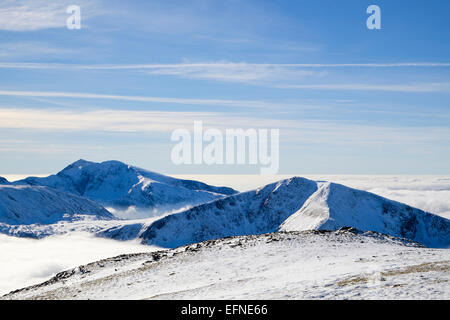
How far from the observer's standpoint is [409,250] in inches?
1444

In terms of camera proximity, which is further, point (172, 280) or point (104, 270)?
point (104, 270)

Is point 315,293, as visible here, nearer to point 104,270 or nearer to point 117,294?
point 117,294

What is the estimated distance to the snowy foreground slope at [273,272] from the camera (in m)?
24.6

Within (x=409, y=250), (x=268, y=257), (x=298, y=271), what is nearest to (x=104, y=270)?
(x=268, y=257)

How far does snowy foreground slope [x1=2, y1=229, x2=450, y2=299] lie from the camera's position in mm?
24594

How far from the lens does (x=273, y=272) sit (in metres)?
31.3

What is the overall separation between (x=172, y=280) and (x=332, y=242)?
52.5 feet
